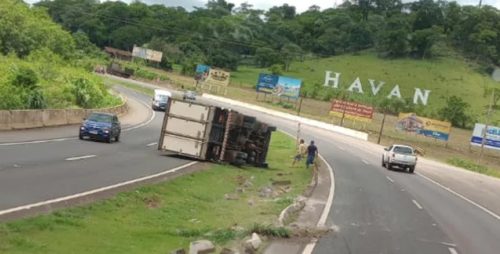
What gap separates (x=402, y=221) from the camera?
1869 centimetres

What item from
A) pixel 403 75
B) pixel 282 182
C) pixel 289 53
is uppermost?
pixel 289 53

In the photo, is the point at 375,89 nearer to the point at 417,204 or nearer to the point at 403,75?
the point at 403,75

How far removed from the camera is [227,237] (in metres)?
12.6

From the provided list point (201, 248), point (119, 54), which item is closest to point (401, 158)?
point (201, 248)

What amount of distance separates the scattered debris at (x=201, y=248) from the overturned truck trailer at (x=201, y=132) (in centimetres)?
1914

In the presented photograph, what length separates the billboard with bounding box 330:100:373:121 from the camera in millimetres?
83125

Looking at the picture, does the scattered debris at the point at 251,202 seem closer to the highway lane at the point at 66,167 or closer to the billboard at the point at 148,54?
the highway lane at the point at 66,167

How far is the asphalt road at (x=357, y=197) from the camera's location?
14.8 meters

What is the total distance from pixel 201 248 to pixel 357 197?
13.7m

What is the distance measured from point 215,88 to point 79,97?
60.2 meters

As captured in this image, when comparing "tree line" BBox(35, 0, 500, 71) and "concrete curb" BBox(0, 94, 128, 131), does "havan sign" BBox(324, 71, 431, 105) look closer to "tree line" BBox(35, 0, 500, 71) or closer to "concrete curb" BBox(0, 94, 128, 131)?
"tree line" BBox(35, 0, 500, 71)

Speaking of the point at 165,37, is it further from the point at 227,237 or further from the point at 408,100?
the point at 227,237

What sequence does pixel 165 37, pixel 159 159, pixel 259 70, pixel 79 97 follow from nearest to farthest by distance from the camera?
pixel 159 159
pixel 79 97
pixel 259 70
pixel 165 37

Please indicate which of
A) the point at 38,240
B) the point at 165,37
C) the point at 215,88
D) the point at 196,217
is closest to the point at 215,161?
the point at 196,217
